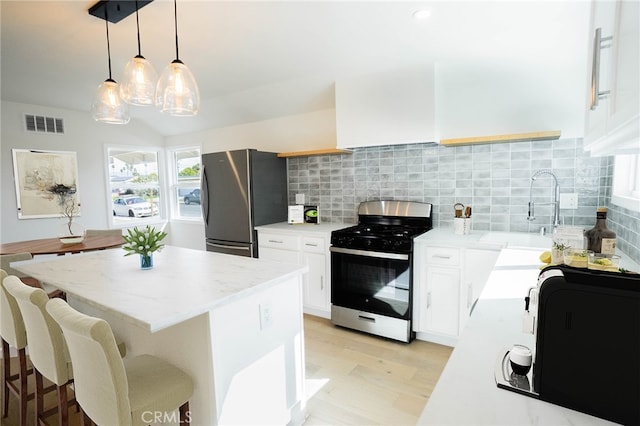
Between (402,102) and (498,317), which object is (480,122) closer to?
(402,102)

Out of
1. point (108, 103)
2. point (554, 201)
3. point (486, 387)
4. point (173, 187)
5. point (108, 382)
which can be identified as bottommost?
point (108, 382)

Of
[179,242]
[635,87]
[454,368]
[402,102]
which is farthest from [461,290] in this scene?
[179,242]

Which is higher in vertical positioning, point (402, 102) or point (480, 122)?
point (402, 102)

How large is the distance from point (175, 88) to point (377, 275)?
2112 mm

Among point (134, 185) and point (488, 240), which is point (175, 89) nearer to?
point (488, 240)

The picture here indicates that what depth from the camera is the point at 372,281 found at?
2.94 m

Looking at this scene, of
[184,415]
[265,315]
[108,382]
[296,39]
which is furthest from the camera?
[296,39]

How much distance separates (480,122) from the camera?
2.95 meters

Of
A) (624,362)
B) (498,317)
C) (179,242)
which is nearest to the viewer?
(624,362)

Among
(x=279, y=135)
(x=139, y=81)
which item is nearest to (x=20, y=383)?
(x=139, y=81)

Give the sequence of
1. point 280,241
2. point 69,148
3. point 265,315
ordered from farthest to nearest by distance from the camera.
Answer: point 69,148, point 280,241, point 265,315

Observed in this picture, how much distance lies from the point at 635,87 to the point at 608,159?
7.62 ft

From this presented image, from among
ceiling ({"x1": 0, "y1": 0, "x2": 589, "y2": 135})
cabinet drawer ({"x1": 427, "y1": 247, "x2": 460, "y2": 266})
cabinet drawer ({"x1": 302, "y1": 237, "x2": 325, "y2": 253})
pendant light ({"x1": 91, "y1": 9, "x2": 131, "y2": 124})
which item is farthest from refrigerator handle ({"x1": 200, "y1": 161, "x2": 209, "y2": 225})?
cabinet drawer ({"x1": 427, "y1": 247, "x2": 460, "y2": 266})

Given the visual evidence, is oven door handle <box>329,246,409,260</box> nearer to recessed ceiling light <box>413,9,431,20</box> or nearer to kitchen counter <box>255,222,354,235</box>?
kitchen counter <box>255,222,354,235</box>
